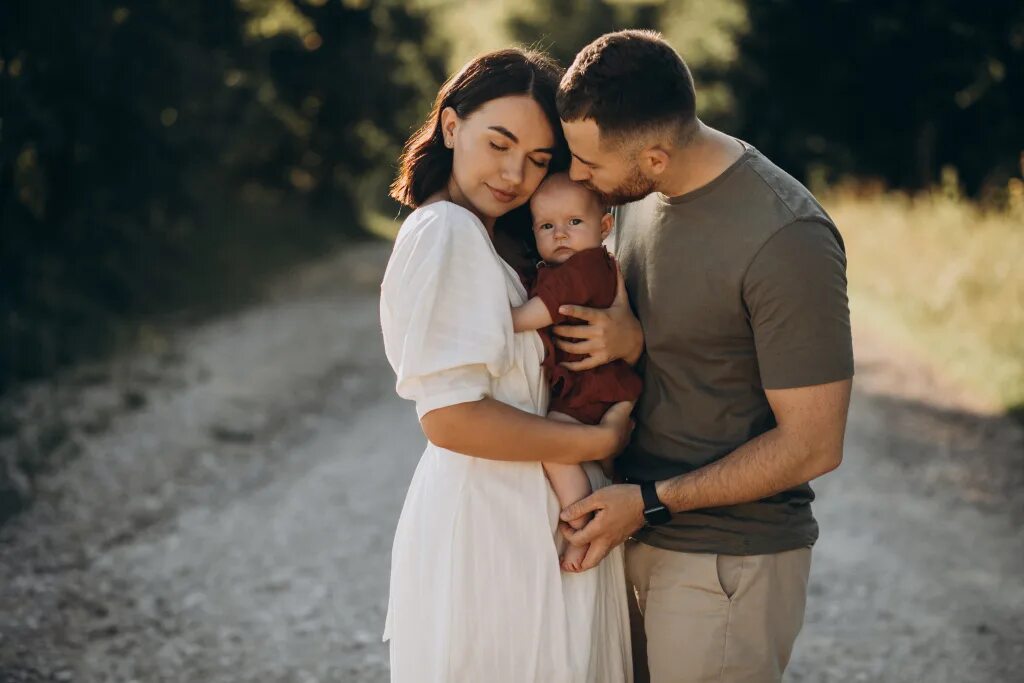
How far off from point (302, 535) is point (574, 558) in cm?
388

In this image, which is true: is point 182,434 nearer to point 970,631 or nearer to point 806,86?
point 970,631

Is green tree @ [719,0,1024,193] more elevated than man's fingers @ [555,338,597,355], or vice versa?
green tree @ [719,0,1024,193]

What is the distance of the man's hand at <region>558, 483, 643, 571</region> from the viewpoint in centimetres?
256

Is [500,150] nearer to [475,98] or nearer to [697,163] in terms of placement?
[475,98]

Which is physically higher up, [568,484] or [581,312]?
[581,312]

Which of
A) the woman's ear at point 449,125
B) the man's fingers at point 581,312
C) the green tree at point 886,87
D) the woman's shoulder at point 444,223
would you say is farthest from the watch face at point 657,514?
the green tree at point 886,87

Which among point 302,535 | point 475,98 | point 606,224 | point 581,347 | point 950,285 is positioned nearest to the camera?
point 581,347

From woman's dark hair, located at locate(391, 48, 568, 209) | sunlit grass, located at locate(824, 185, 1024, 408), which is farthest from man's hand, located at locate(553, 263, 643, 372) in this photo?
sunlit grass, located at locate(824, 185, 1024, 408)

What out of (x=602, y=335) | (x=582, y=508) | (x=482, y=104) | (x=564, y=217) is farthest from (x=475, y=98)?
(x=582, y=508)

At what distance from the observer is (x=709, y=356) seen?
2594 millimetres

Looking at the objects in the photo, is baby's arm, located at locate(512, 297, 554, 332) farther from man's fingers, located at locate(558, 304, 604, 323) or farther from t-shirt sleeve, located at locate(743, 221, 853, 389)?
t-shirt sleeve, located at locate(743, 221, 853, 389)

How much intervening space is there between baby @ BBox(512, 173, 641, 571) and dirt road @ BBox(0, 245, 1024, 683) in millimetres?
2379

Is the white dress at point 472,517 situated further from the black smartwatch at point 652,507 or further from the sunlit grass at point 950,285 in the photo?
the sunlit grass at point 950,285

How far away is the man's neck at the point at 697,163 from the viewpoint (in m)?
2.57
